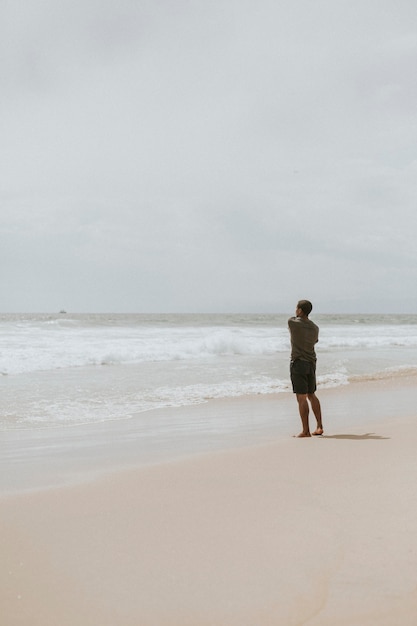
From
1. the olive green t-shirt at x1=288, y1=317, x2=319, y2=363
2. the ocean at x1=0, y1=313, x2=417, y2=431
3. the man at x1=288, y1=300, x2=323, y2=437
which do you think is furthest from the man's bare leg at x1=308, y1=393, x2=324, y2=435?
the ocean at x1=0, y1=313, x2=417, y2=431

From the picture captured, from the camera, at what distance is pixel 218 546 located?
Result: 9.62ft

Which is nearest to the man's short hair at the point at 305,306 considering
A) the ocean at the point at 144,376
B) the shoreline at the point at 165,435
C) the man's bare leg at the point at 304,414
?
the man's bare leg at the point at 304,414

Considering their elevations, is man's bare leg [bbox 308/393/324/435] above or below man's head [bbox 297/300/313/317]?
below

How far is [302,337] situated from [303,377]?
1.72 feet

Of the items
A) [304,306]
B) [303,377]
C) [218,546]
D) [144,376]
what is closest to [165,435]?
[303,377]

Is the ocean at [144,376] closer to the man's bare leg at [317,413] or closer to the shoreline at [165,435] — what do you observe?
the shoreline at [165,435]

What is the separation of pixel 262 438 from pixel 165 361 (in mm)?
10717

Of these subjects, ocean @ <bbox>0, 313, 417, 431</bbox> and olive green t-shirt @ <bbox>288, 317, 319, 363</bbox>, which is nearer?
olive green t-shirt @ <bbox>288, 317, 319, 363</bbox>

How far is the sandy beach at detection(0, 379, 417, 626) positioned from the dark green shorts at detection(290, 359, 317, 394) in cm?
211

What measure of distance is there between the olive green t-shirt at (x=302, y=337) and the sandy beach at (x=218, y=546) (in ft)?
7.50

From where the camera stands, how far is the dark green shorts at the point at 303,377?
688 cm

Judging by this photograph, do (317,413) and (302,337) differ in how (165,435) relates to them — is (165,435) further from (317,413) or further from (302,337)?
(302,337)

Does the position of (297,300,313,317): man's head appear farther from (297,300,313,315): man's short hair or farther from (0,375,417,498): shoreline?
(0,375,417,498): shoreline

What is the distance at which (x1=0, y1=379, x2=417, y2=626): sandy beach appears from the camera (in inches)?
91.7
